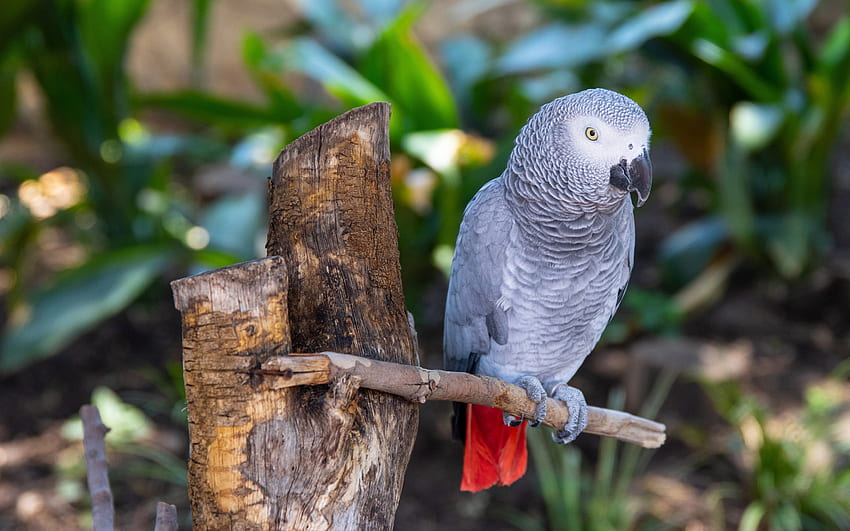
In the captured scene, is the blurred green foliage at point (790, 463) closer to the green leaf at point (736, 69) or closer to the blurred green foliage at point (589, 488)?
the blurred green foliage at point (589, 488)

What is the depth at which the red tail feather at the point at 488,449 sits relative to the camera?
35.6 inches

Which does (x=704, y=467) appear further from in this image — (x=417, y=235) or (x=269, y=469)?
(x=269, y=469)

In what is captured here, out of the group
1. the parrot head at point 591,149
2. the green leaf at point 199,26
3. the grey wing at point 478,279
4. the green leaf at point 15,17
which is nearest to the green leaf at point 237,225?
the green leaf at point 199,26

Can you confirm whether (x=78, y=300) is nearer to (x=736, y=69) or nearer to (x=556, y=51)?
(x=556, y=51)

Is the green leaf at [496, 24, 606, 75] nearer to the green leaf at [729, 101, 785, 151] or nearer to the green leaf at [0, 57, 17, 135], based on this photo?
the green leaf at [729, 101, 785, 151]

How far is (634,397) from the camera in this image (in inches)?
69.7

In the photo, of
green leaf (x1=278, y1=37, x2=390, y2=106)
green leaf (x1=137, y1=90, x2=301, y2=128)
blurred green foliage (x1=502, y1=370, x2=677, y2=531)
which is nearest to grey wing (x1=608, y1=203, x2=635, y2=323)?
blurred green foliage (x1=502, y1=370, x2=677, y2=531)

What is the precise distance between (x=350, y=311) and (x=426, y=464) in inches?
43.8

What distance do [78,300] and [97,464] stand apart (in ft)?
3.30

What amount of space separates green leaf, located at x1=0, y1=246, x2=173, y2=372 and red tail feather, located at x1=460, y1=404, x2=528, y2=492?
1.05 m

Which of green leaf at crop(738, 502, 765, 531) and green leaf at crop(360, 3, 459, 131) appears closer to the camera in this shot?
green leaf at crop(738, 502, 765, 531)

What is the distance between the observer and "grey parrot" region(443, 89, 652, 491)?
0.69 metres

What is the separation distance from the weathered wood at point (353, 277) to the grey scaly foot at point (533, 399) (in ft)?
0.62

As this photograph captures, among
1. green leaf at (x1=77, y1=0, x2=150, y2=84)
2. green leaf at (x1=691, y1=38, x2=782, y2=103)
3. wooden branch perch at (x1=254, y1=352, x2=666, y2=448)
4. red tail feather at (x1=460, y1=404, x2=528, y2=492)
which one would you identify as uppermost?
green leaf at (x1=77, y1=0, x2=150, y2=84)
